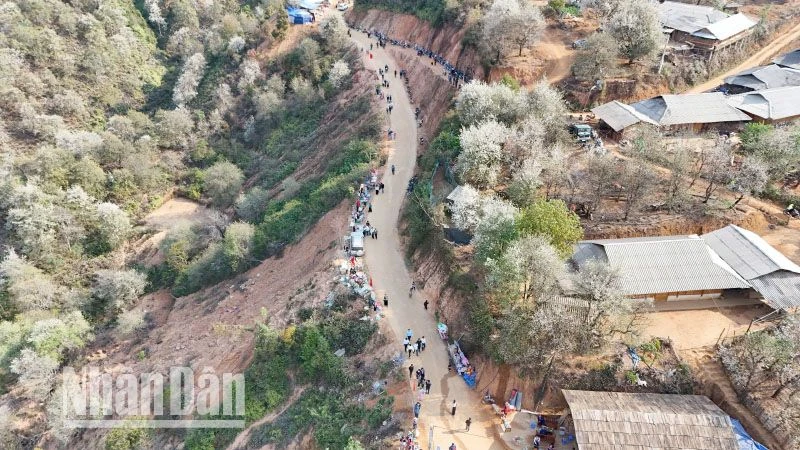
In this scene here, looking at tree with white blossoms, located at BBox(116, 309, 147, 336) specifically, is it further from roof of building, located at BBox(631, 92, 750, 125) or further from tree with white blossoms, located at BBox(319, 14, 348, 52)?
roof of building, located at BBox(631, 92, 750, 125)

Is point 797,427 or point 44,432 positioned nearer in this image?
point 797,427

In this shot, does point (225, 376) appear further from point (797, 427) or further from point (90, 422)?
point (797, 427)

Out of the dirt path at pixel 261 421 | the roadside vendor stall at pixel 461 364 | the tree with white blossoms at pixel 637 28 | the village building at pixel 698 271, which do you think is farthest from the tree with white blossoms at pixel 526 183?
the tree with white blossoms at pixel 637 28

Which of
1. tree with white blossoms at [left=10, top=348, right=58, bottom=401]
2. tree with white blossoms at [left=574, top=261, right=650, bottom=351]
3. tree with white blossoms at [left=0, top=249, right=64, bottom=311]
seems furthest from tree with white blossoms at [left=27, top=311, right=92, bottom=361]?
tree with white blossoms at [left=574, top=261, right=650, bottom=351]

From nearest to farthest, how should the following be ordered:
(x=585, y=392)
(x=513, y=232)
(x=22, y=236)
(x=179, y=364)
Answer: (x=585, y=392), (x=513, y=232), (x=179, y=364), (x=22, y=236)

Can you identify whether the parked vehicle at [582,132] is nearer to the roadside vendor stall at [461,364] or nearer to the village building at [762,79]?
the village building at [762,79]

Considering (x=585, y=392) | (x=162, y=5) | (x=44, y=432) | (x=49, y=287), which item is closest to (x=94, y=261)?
(x=49, y=287)

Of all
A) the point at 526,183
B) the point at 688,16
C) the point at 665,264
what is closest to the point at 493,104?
the point at 526,183

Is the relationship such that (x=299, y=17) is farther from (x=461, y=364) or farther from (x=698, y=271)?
(x=698, y=271)
